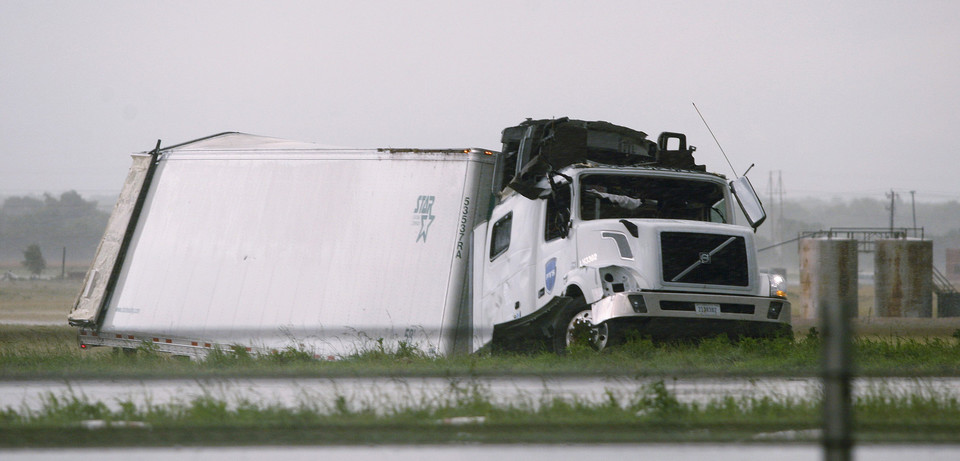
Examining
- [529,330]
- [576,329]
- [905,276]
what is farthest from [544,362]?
[905,276]

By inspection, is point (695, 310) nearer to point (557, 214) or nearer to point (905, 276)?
point (557, 214)

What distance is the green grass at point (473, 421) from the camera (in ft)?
22.2

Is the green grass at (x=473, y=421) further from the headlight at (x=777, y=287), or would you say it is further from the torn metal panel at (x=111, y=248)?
the torn metal panel at (x=111, y=248)

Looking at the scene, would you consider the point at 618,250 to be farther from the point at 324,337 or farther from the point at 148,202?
the point at 148,202

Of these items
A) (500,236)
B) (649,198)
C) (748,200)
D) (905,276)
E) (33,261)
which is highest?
(33,261)

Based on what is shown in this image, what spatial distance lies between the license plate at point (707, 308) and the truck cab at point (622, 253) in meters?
0.01

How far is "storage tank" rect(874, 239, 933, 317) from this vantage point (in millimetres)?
53344

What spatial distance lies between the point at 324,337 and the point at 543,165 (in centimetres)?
408

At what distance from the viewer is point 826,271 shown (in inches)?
2172

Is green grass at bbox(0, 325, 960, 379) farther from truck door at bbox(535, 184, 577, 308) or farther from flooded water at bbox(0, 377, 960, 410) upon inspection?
truck door at bbox(535, 184, 577, 308)

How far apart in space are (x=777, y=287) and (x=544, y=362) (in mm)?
3209

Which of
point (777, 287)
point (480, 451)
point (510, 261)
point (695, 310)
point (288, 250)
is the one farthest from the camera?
point (288, 250)

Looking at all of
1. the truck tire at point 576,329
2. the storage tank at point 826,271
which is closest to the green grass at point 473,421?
the truck tire at point 576,329

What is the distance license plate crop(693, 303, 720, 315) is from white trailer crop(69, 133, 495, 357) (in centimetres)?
359
